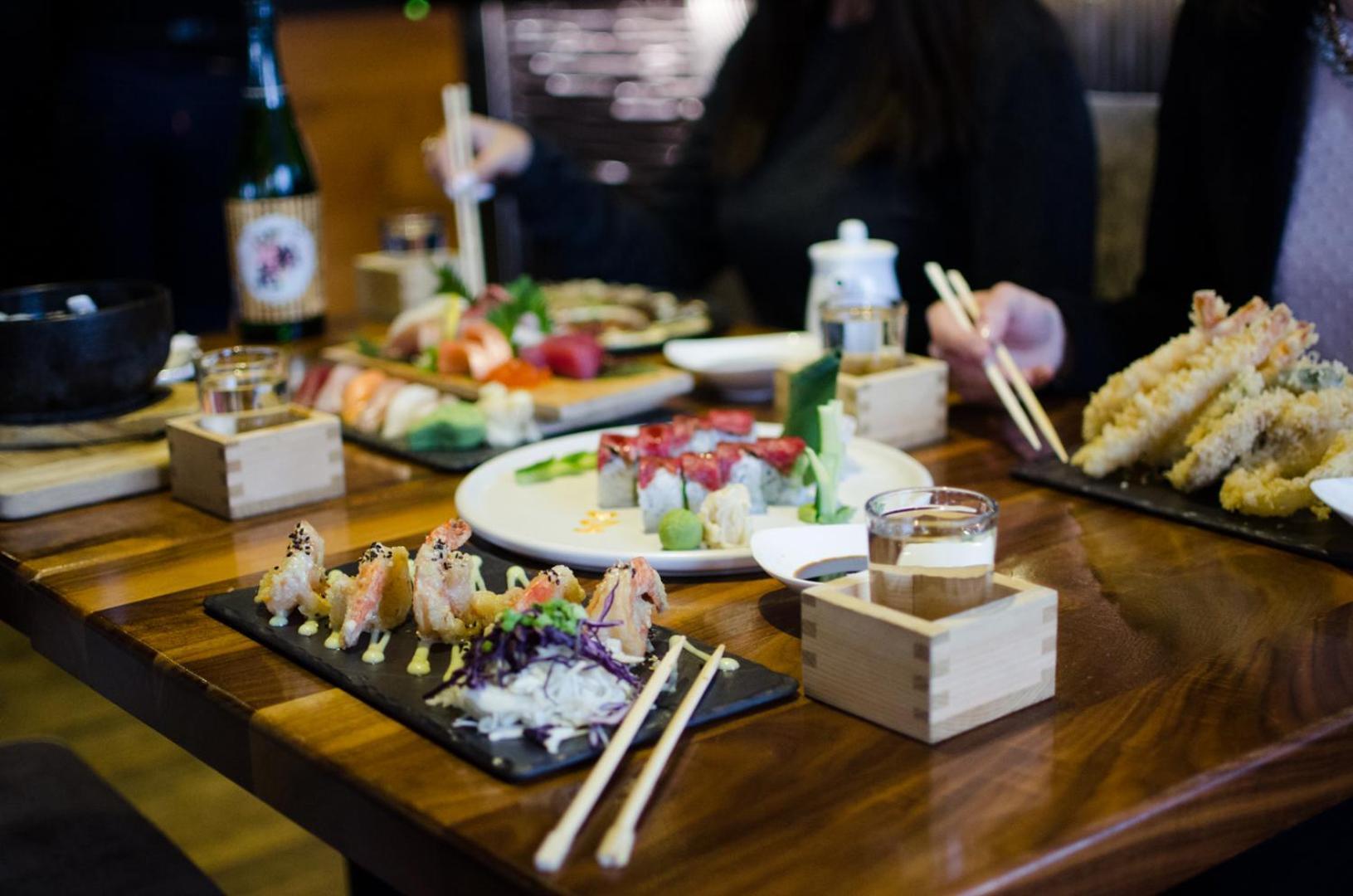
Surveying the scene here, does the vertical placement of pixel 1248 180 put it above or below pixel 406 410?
above

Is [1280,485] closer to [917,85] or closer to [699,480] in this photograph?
[699,480]

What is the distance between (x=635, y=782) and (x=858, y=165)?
5.86ft

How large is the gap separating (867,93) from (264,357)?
4.13 ft

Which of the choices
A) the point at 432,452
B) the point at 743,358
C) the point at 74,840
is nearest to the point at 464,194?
the point at 743,358

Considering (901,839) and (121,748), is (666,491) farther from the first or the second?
(121,748)

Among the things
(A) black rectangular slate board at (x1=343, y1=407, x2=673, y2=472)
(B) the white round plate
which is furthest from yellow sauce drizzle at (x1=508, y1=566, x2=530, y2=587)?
(A) black rectangular slate board at (x1=343, y1=407, x2=673, y2=472)

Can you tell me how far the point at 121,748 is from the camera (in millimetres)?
2627

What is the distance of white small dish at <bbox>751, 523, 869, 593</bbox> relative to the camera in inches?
42.3

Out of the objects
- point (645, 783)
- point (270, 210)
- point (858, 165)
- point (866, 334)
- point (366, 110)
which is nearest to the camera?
point (645, 783)

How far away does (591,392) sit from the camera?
168cm

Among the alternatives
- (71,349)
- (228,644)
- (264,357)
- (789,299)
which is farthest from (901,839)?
(789,299)

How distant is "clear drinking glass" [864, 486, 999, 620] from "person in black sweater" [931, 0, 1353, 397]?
28.3 inches

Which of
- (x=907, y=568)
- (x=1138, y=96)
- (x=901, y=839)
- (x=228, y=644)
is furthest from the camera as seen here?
(x=1138, y=96)

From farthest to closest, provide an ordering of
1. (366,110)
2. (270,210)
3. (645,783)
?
1. (366,110)
2. (270,210)
3. (645,783)
